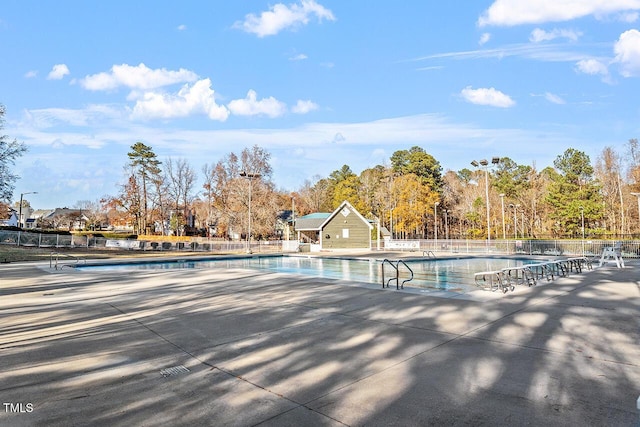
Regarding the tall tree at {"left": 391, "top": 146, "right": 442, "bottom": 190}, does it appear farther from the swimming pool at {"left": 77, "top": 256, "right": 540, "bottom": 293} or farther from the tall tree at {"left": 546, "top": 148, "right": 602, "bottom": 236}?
the swimming pool at {"left": 77, "top": 256, "right": 540, "bottom": 293}

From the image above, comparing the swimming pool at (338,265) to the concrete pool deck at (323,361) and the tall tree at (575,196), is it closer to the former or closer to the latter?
the concrete pool deck at (323,361)

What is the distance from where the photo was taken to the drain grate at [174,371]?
177 inches

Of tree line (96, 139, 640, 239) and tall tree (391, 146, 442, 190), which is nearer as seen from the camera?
tree line (96, 139, 640, 239)

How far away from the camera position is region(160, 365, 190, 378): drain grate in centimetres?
450

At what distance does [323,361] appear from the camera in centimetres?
491

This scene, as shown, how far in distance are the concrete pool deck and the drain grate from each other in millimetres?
35

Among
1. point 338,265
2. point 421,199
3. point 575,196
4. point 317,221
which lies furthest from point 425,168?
point 338,265

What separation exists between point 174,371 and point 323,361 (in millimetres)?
1883

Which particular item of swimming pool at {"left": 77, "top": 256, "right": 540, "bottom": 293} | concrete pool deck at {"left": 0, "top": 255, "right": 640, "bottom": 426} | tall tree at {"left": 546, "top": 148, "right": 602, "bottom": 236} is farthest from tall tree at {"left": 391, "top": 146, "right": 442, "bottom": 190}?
concrete pool deck at {"left": 0, "top": 255, "right": 640, "bottom": 426}

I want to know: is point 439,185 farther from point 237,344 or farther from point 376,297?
point 237,344

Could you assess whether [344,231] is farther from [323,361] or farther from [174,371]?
[174,371]

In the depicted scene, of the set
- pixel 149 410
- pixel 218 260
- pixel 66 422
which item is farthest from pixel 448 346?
pixel 218 260

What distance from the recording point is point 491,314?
7.50 meters

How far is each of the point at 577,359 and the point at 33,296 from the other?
12550mm
